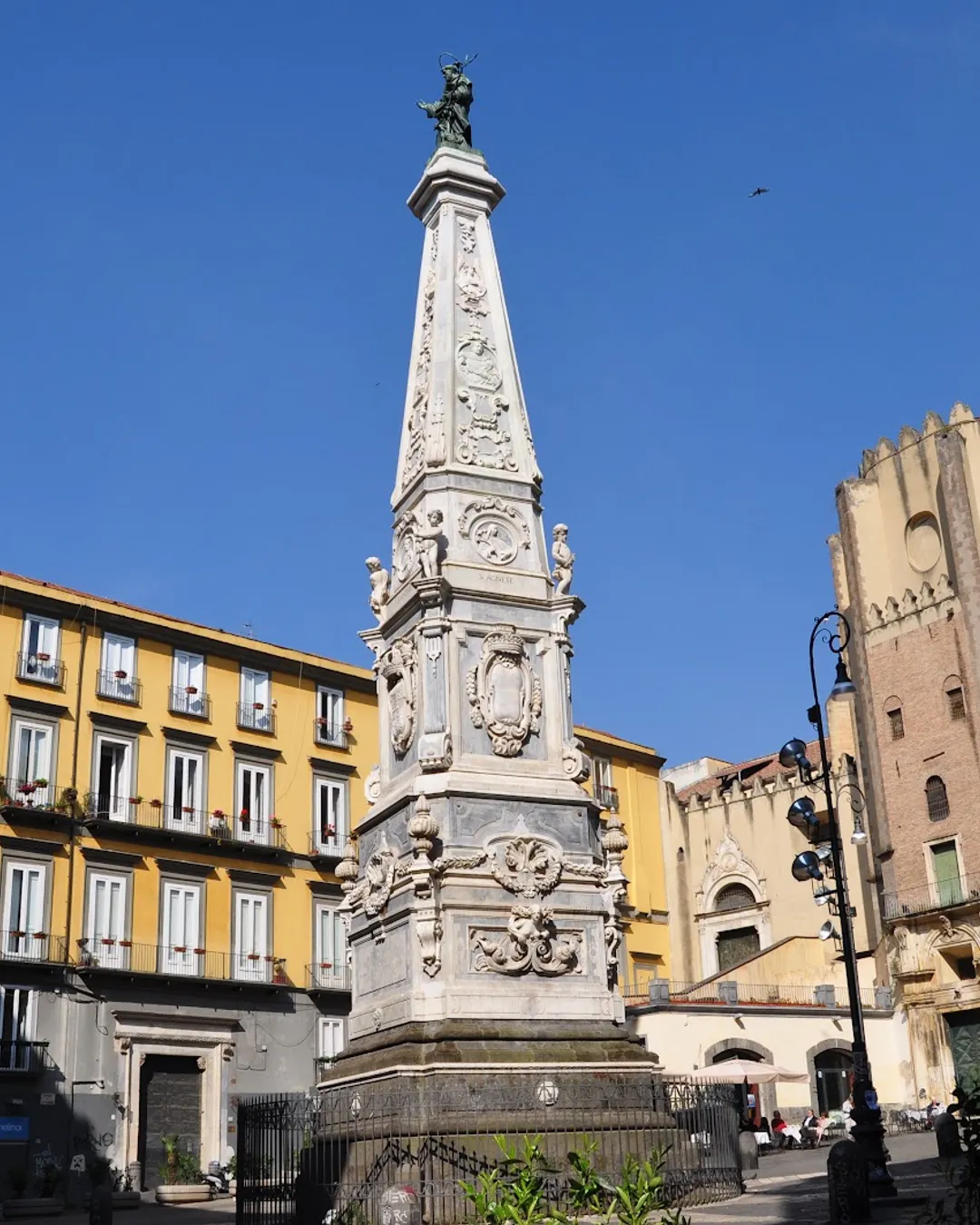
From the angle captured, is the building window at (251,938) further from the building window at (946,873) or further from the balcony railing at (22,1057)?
the building window at (946,873)

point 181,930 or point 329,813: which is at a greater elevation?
point 329,813

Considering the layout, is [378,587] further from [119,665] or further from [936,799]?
[936,799]

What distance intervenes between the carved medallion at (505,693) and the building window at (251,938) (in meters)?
21.5

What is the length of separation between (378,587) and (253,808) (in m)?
21.0

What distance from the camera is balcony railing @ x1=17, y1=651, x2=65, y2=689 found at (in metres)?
35.2

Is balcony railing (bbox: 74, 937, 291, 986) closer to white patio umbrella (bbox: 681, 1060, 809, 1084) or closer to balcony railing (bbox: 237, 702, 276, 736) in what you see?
balcony railing (bbox: 237, 702, 276, 736)

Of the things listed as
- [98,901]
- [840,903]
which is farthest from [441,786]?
[98,901]

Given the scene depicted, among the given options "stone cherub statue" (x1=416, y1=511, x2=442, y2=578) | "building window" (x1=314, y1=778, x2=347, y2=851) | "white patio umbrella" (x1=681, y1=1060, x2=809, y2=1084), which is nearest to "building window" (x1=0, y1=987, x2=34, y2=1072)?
"building window" (x1=314, y1=778, x2=347, y2=851)

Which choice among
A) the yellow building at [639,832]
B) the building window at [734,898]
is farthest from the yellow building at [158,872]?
the building window at [734,898]

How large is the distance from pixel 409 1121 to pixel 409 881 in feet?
9.10

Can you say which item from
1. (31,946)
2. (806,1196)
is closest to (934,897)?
(31,946)

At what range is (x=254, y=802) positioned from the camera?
3897cm

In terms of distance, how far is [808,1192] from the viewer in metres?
16.8

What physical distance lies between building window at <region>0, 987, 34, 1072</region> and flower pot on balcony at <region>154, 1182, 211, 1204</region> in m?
4.37
